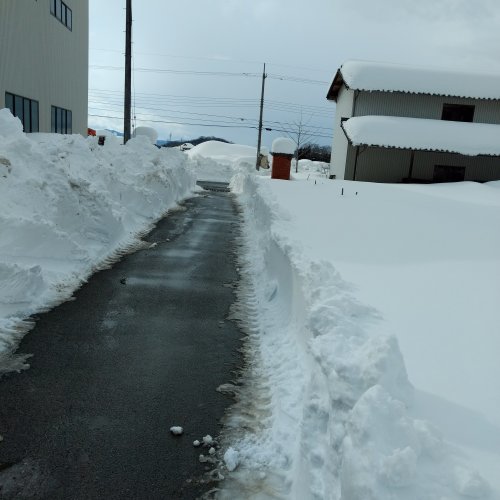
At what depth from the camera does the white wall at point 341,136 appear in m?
25.8

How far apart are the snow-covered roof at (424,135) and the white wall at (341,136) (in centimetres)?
247

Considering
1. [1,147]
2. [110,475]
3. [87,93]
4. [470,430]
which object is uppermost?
[87,93]

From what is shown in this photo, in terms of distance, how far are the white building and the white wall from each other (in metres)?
13.5

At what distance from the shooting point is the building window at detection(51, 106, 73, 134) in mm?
20797

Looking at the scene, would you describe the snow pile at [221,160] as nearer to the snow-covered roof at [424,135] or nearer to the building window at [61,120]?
the snow-covered roof at [424,135]

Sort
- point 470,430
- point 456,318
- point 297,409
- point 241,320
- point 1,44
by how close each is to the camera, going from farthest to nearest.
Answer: point 1,44 → point 241,320 → point 456,318 → point 297,409 → point 470,430

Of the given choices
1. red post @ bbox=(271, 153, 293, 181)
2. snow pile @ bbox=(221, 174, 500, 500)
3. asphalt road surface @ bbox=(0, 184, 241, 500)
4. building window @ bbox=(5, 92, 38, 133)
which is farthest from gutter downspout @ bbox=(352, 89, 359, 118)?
asphalt road surface @ bbox=(0, 184, 241, 500)

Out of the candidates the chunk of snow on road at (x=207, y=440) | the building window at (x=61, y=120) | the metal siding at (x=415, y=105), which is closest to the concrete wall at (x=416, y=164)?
the metal siding at (x=415, y=105)

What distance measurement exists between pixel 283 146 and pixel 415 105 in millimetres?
6870

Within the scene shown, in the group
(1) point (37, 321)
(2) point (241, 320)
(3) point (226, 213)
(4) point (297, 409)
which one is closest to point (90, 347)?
(1) point (37, 321)

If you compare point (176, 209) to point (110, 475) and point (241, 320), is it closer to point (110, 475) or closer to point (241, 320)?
point (241, 320)

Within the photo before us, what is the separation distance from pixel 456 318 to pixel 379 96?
21.8 m

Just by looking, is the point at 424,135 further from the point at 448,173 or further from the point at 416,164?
the point at 448,173

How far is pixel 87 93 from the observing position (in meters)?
25.6
